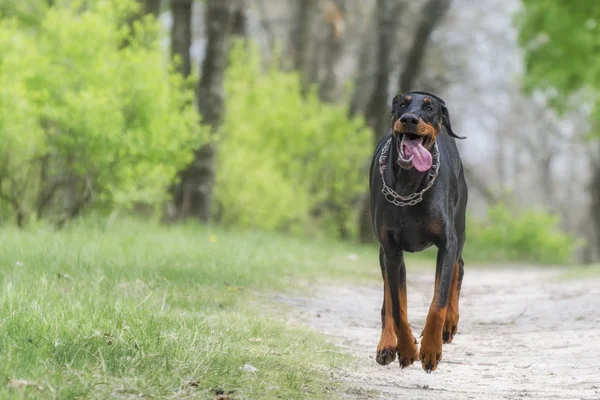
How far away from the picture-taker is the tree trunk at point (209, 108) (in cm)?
1717

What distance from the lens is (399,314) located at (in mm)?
6113

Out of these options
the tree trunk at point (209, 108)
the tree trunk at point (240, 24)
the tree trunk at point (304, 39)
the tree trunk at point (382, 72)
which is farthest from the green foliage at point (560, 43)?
the tree trunk at point (209, 108)

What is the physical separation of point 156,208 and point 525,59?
1063 cm

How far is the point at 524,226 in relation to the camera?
28.2 meters

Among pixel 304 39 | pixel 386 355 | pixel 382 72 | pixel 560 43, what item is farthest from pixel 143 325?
pixel 304 39

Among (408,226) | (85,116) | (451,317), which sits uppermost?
(85,116)

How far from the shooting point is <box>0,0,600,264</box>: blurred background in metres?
12.0

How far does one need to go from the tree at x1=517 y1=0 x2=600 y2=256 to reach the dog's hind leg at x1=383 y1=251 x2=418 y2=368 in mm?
16294

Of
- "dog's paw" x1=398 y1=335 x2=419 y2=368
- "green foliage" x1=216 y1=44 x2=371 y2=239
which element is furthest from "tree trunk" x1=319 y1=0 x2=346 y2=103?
"dog's paw" x1=398 y1=335 x2=419 y2=368

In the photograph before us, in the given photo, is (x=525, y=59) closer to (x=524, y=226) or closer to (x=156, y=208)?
(x=524, y=226)

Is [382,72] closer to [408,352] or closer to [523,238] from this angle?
[523,238]

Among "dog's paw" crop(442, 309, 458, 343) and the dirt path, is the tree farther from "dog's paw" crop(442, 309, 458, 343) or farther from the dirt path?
"dog's paw" crop(442, 309, 458, 343)

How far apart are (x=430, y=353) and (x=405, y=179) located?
1.11m

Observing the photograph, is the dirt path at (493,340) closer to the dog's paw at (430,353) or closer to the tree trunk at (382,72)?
the dog's paw at (430,353)
